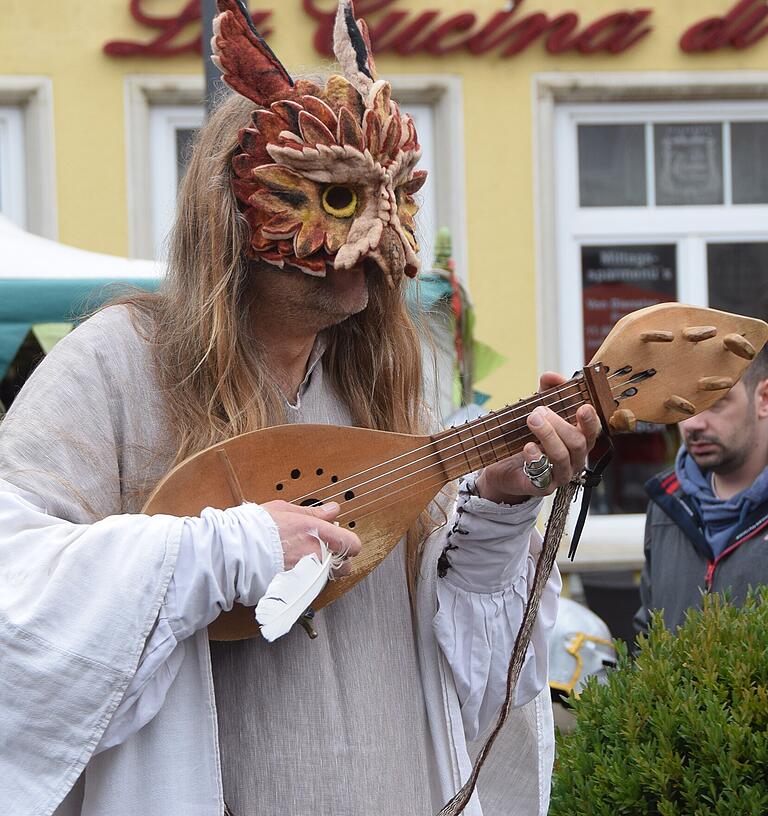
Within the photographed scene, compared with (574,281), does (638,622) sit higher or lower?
lower

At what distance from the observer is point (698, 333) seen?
77.7 inches

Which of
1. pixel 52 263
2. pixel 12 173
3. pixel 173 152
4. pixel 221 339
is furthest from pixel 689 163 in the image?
pixel 221 339

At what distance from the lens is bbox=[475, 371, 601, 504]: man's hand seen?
1.88 m

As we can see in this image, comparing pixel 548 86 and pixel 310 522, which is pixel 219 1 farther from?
pixel 548 86

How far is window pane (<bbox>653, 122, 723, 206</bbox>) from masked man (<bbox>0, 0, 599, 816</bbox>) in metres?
5.78

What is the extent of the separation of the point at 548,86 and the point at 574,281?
3.66ft

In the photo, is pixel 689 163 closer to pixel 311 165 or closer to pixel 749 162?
pixel 749 162

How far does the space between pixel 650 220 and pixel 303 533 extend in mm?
6183

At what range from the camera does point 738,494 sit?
3.73 m

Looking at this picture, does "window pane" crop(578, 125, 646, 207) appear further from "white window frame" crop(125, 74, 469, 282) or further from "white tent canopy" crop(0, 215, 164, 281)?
"white tent canopy" crop(0, 215, 164, 281)

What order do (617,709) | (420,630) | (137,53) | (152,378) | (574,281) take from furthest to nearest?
(574,281)
(137,53)
(617,709)
(420,630)
(152,378)

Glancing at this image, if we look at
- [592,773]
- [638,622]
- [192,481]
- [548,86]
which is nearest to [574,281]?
[548,86]

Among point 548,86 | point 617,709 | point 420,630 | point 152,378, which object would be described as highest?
point 548,86

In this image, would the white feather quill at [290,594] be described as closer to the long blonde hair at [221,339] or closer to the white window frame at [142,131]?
the long blonde hair at [221,339]
